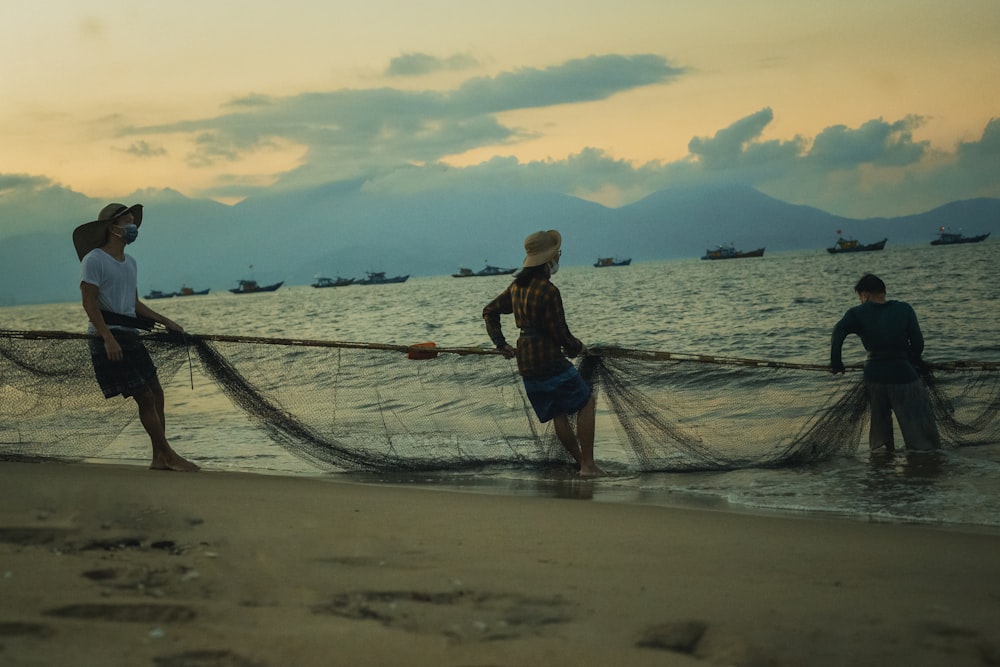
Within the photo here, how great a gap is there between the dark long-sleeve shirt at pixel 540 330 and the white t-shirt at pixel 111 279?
2.50m

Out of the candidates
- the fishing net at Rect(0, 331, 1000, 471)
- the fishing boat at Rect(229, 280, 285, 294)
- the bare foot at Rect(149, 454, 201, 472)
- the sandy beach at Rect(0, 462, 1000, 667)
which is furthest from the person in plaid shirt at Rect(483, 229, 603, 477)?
the fishing boat at Rect(229, 280, 285, 294)

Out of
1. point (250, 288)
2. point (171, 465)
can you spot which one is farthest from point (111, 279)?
point (250, 288)

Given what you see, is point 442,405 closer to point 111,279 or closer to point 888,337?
point 111,279

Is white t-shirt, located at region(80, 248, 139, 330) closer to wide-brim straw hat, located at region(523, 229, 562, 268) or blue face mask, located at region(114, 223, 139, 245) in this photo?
blue face mask, located at region(114, 223, 139, 245)

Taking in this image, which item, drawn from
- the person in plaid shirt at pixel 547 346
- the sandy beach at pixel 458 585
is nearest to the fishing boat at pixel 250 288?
the person in plaid shirt at pixel 547 346

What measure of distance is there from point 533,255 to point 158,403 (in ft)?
9.52

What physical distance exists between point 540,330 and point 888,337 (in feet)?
9.44

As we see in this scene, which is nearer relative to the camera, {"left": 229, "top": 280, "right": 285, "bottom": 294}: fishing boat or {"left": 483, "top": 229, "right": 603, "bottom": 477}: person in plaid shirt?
{"left": 483, "top": 229, "right": 603, "bottom": 477}: person in plaid shirt

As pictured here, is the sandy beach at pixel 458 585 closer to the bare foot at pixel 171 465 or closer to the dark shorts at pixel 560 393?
the bare foot at pixel 171 465

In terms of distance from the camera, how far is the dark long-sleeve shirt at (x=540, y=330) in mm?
6594

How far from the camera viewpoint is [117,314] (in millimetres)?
6438

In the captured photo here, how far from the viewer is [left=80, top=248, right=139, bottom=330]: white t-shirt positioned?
6.23 m

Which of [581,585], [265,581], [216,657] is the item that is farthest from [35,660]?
[581,585]

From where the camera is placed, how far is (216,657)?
9.04 feet
